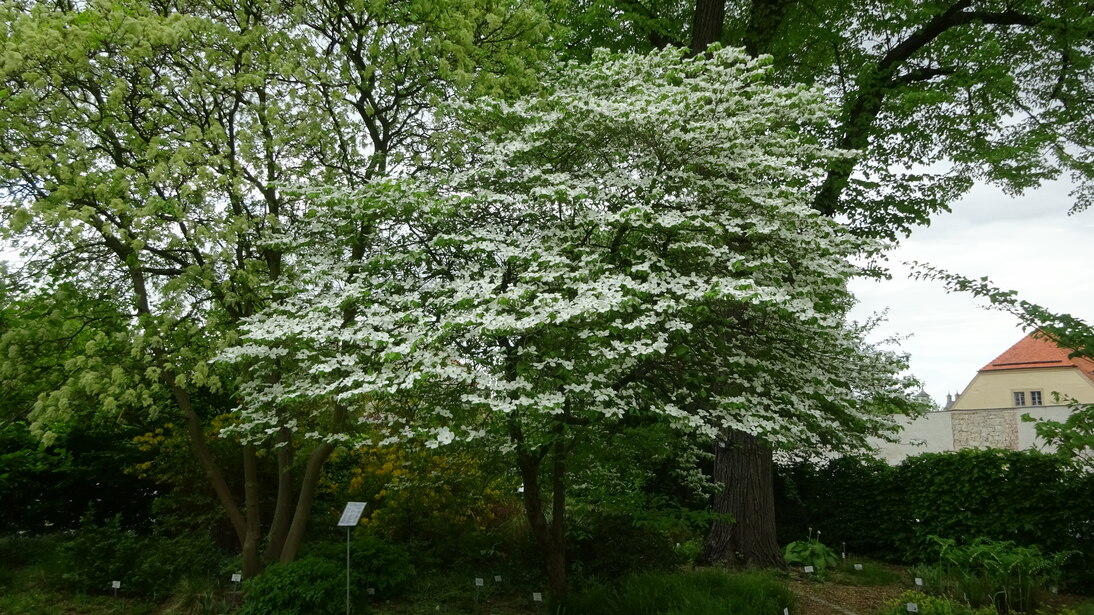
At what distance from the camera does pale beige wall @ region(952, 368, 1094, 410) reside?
31.7 metres

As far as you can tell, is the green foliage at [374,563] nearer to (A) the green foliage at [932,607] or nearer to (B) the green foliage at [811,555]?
(A) the green foliage at [932,607]

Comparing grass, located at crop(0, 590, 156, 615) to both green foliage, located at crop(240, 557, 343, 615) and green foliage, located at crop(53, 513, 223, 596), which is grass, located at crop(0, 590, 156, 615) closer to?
green foliage, located at crop(53, 513, 223, 596)

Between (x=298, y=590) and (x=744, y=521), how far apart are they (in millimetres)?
6210

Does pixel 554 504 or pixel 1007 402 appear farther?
pixel 1007 402

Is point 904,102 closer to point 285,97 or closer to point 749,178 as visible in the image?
point 749,178

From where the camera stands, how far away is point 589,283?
19.2 ft

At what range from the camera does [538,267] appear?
21.0 ft

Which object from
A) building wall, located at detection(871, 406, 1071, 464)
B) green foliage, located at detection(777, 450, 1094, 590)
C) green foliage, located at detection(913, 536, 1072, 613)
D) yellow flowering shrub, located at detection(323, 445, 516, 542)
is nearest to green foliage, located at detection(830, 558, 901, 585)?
green foliage, located at detection(913, 536, 1072, 613)

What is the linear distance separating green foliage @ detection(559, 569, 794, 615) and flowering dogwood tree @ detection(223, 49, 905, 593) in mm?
948

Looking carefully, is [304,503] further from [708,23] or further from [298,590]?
[708,23]

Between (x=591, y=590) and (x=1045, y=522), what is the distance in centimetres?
649

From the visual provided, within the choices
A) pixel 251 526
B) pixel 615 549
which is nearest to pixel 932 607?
pixel 615 549

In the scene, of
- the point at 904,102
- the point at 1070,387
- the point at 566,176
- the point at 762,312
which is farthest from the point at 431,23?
the point at 1070,387

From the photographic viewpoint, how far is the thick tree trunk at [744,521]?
10570 mm
